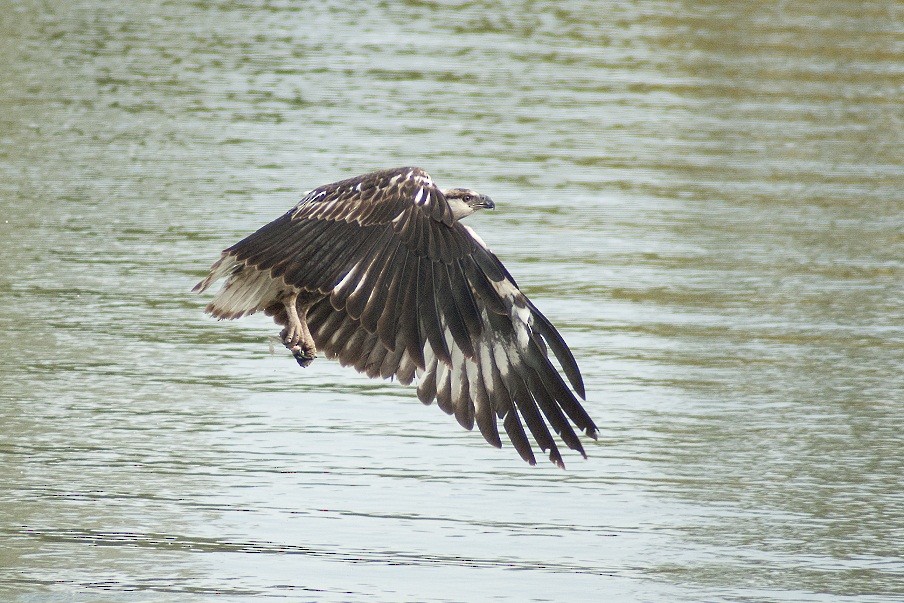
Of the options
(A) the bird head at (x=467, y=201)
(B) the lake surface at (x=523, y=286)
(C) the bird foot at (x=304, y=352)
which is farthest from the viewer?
(A) the bird head at (x=467, y=201)

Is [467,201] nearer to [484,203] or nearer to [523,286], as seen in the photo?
[484,203]

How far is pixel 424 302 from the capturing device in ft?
19.7

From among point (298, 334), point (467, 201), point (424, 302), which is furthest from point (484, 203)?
point (424, 302)

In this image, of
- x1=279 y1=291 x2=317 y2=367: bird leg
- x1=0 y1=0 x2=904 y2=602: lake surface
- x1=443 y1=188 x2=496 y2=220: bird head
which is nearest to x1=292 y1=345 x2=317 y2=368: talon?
x1=279 y1=291 x2=317 y2=367: bird leg

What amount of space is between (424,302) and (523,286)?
4296mm

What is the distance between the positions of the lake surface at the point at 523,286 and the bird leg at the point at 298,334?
28.5 inches

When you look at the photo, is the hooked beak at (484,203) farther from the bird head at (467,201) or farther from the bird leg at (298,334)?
the bird leg at (298,334)

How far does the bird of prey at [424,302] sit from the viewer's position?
6.00 m

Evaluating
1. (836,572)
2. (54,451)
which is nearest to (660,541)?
(836,572)

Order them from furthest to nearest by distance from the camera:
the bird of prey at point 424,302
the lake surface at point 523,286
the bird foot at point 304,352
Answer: the lake surface at point 523,286 < the bird foot at point 304,352 < the bird of prey at point 424,302

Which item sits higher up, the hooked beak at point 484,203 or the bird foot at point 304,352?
the hooked beak at point 484,203

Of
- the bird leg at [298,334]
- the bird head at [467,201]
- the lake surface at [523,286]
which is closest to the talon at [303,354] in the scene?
the bird leg at [298,334]

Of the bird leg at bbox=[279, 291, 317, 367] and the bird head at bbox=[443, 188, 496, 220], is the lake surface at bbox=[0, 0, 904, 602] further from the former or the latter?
the bird head at bbox=[443, 188, 496, 220]

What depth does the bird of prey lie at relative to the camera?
6.00 meters
